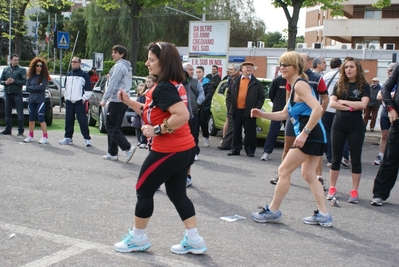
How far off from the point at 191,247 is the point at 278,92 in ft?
22.4

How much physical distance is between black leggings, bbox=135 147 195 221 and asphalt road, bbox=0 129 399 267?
1.35 ft

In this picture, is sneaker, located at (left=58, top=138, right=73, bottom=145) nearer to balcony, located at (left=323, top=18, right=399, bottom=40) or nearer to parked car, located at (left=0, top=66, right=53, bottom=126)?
parked car, located at (left=0, top=66, right=53, bottom=126)

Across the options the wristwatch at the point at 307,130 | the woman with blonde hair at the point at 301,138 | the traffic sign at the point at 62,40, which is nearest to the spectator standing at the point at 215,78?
the traffic sign at the point at 62,40

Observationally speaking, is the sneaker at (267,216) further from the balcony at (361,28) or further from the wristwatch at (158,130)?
the balcony at (361,28)

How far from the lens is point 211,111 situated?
606 inches

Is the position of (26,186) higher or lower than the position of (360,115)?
lower

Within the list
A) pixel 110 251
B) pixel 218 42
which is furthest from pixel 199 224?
pixel 218 42

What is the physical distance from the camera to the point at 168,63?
471 centimetres

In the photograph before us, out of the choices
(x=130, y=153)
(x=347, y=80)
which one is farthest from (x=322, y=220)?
(x=130, y=153)

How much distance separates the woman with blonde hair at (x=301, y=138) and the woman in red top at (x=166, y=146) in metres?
1.45

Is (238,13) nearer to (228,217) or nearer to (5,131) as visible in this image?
(5,131)

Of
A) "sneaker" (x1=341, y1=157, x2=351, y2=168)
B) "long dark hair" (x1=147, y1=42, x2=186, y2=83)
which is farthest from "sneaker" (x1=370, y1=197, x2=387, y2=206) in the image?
"long dark hair" (x1=147, y1=42, x2=186, y2=83)

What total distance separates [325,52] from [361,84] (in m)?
36.3

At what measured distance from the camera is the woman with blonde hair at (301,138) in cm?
588
